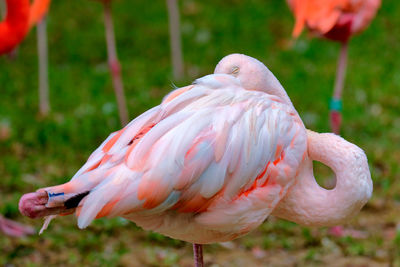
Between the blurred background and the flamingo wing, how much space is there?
4.30 ft

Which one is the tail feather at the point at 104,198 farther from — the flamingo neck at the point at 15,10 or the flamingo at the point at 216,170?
the flamingo neck at the point at 15,10

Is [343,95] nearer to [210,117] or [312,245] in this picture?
[312,245]

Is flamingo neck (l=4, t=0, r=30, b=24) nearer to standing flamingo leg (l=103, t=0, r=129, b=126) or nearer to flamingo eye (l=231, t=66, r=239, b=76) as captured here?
standing flamingo leg (l=103, t=0, r=129, b=126)

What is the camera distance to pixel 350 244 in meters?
3.28

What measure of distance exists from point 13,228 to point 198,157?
6.16 ft

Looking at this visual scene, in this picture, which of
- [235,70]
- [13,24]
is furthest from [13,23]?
[235,70]

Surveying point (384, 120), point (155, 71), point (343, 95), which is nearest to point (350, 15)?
point (384, 120)

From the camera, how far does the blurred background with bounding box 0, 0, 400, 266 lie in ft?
10.6

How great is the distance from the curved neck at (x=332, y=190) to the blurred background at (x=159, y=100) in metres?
1.15

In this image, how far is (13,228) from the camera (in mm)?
3334

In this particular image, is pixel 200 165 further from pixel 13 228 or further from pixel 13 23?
pixel 13 23

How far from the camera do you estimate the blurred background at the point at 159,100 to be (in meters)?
3.22

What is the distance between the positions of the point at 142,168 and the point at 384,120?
3.29m

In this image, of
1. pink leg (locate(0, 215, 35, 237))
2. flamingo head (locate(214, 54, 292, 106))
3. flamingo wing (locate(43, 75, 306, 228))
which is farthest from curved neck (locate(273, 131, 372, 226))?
pink leg (locate(0, 215, 35, 237))
